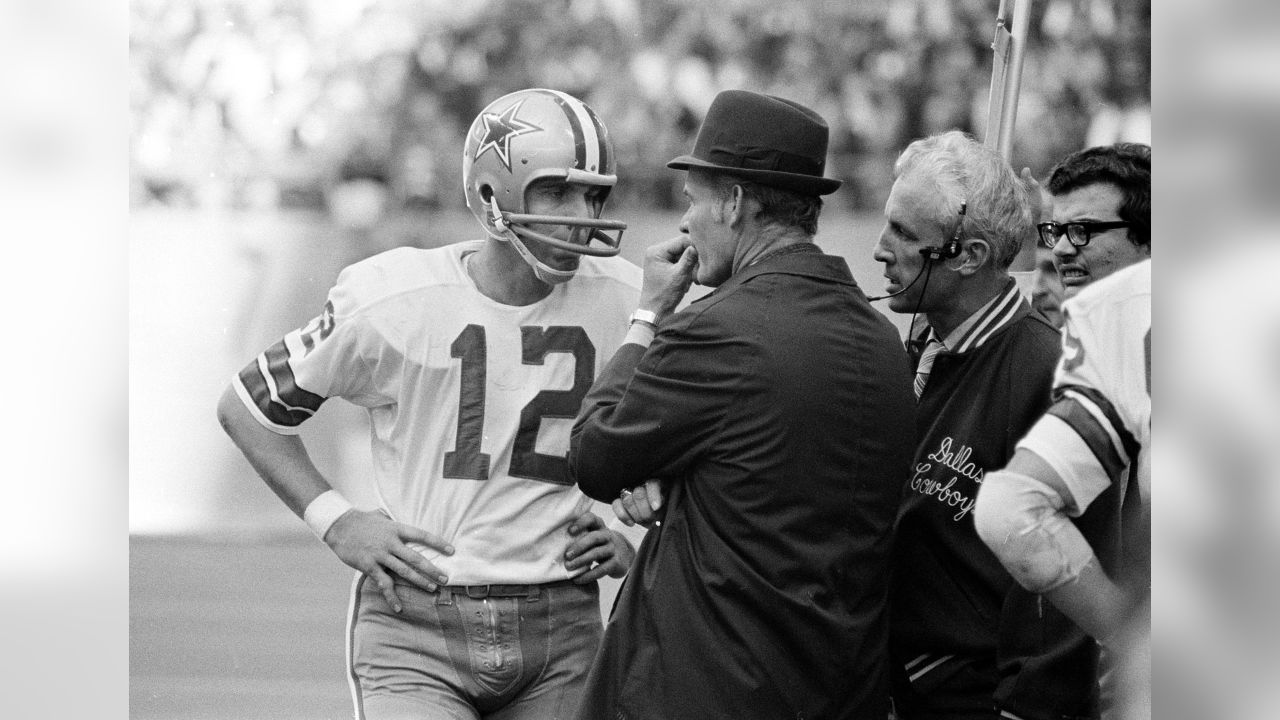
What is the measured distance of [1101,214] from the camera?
7.31 feet

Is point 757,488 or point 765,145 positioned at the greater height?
point 765,145

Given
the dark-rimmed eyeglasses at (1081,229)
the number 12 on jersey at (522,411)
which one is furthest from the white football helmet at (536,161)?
the dark-rimmed eyeglasses at (1081,229)

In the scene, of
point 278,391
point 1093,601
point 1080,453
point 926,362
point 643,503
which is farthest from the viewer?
point 278,391

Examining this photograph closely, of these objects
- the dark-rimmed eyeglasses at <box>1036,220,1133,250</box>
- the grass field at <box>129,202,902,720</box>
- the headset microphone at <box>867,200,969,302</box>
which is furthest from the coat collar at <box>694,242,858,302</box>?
the grass field at <box>129,202,902,720</box>

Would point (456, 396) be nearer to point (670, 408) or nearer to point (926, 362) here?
point (670, 408)

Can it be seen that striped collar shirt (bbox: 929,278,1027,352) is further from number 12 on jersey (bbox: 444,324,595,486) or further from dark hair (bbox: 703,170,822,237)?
number 12 on jersey (bbox: 444,324,595,486)

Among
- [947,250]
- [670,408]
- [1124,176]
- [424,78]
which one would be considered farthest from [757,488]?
[424,78]

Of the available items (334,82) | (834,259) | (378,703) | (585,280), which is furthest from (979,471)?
(334,82)

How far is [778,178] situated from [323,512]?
0.93m

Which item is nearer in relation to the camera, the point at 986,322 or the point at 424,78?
the point at 986,322

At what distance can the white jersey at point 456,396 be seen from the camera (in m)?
2.42

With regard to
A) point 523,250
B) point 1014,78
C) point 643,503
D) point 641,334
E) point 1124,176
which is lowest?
point 643,503

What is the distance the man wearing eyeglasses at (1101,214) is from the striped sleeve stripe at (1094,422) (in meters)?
0.46

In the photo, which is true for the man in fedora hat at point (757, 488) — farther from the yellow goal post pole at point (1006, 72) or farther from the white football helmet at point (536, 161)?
the yellow goal post pole at point (1006, 72)
